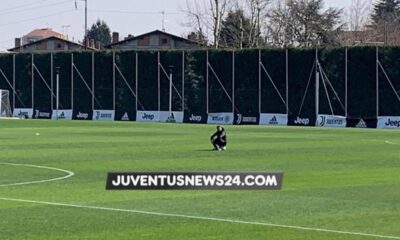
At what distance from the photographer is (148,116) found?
272ft

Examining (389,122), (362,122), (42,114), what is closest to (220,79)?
(362,122)

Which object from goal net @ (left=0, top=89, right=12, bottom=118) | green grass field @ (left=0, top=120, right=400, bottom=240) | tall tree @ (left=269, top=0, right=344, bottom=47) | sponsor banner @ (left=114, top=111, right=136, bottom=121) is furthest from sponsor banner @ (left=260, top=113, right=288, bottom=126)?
tall tree @ (left=269, top=0, right=344, bottom=47)

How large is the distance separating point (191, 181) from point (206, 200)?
3160mm

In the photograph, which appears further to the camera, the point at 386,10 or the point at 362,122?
the point at 386,10

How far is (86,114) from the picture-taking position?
87125mm

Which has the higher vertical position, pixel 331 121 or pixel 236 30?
pixel 236 30

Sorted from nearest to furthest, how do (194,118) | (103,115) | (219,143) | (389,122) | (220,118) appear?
(219,143) < (389,122) < (220,118) < (194,118) < (103,115)

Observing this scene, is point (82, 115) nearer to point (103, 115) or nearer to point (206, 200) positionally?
point (103, 115)

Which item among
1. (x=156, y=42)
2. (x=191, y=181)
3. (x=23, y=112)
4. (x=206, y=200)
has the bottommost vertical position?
(x=206, y=200)

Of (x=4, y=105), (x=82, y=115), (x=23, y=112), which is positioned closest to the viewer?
(x=82, y=115)

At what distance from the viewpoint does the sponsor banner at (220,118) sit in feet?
255

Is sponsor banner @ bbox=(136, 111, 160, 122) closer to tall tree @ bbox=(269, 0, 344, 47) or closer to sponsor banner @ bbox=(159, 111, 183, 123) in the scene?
sponsor banner @ bbox=(159, 111, 183, 123)

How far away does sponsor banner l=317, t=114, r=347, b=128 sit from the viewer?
70.8 metres

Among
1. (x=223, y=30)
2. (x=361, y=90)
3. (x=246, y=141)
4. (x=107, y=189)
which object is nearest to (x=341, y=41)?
(x=223, y=30)
